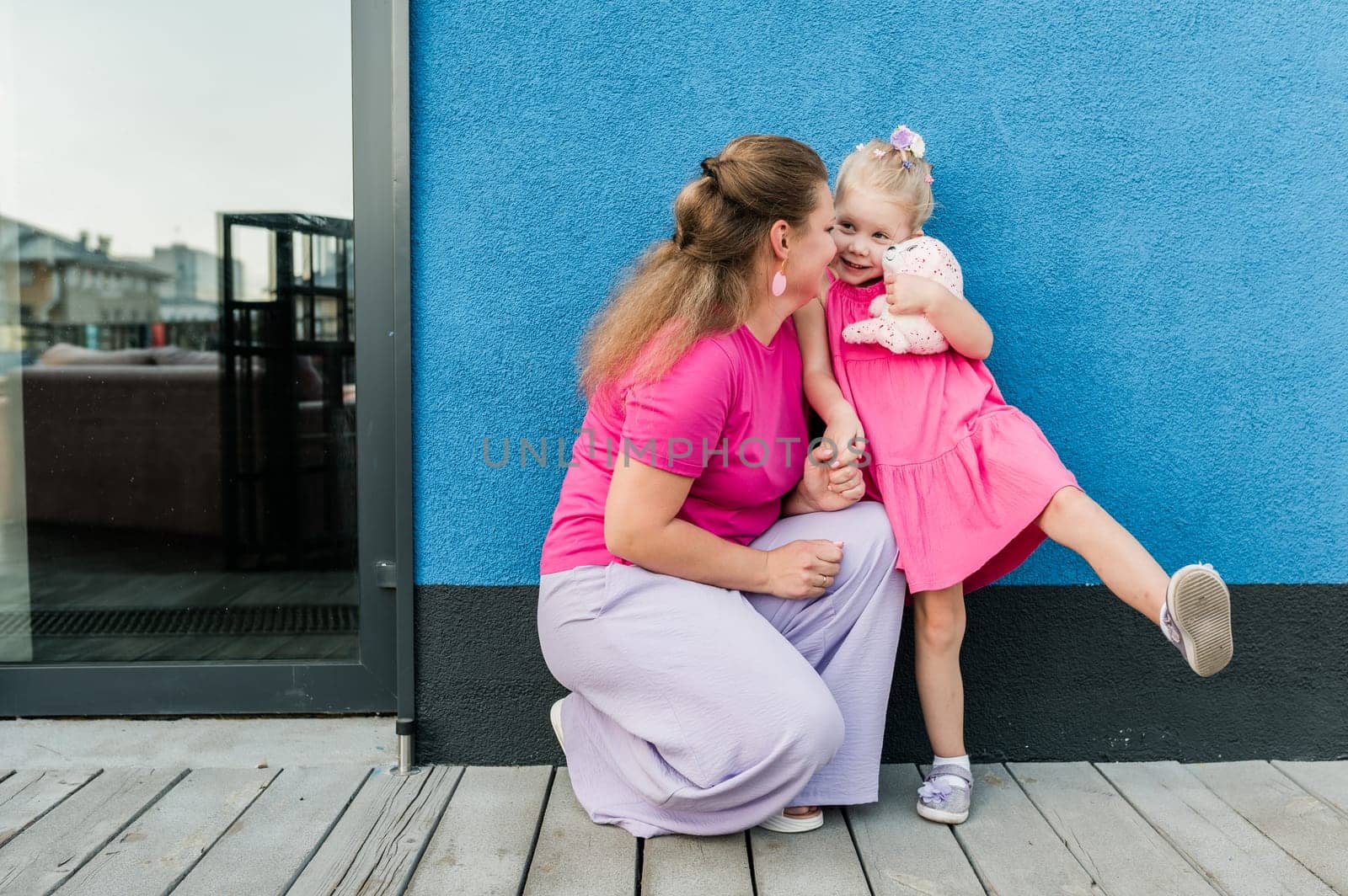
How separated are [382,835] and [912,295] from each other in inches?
52.5

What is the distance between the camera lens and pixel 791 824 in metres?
1.80

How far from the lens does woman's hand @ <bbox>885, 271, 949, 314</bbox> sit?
181cm

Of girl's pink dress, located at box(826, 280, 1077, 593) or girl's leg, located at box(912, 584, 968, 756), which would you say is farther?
girl's leg, located at box(912, 584, 968, 756)

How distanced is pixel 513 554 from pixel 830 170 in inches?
39.7

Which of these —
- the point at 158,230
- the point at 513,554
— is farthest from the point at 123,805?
the point at 158,230

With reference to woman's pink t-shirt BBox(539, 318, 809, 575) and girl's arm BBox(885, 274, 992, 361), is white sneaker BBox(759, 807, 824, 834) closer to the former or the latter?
woman's pink t-shirt BBox(539, 318, 809, 575)

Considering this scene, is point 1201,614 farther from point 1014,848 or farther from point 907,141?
point 907,141

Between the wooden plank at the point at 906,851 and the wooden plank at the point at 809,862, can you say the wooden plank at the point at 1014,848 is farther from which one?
the wooden plank at the point at 809,862

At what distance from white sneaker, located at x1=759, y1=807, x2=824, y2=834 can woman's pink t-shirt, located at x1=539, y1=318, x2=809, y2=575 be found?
1.65 feet

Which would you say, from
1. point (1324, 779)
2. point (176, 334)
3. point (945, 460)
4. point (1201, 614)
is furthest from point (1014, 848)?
point (176, 334)

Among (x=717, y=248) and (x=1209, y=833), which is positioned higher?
(x=717, y=248)

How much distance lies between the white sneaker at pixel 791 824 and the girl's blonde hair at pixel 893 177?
111 cm

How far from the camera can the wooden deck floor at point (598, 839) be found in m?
1.63

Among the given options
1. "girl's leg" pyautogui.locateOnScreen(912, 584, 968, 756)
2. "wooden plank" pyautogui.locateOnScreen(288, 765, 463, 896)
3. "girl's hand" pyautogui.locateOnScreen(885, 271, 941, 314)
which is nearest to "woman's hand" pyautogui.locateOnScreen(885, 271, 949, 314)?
"girl's hand" pyautogui.locateOnScreen(885, 271, 941, 314)
